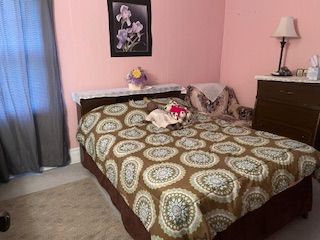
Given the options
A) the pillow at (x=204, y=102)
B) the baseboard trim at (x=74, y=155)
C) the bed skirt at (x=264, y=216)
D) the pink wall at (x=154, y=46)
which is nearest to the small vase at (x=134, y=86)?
the pink wall at (x=154, y=46)

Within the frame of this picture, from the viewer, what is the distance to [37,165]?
259 cm

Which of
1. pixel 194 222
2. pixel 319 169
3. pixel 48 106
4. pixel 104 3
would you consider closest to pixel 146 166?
pixel 194 222

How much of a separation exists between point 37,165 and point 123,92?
116cm

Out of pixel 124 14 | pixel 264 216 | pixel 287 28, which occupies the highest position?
pixel 124 14

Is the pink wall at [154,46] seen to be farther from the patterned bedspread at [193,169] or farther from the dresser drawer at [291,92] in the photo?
the dresser drawer at [291,92]

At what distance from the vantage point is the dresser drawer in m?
2.29

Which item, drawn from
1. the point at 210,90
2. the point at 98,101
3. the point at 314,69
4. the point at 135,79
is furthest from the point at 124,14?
the point at 314,69

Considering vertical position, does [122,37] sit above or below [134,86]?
above

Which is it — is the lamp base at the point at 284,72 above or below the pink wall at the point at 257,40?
below

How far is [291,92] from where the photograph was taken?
97.3 inches

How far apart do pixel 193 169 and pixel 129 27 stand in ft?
6.38

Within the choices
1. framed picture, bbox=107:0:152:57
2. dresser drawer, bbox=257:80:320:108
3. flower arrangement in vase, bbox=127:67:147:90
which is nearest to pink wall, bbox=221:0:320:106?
dresser drawer, bbox=257:80:320:108

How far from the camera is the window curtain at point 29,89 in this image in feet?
7.31

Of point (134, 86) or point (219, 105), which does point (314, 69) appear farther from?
point (134, 86)
